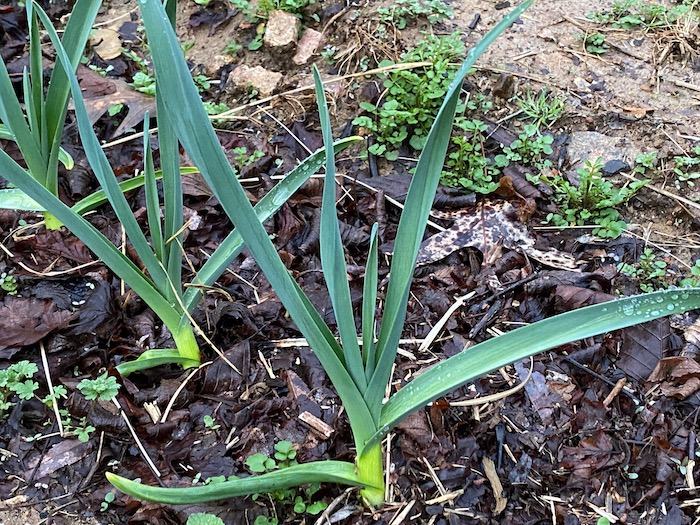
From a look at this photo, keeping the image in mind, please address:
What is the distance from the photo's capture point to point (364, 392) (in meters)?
1.14

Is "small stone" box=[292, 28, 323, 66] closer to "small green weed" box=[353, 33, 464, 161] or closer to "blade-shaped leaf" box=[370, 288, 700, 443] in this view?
"small green weed" box=[353, 33, 464, 161]

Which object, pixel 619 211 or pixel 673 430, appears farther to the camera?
pixel 619 211

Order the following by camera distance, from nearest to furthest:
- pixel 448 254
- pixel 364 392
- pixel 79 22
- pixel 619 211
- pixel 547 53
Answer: pixel 364 392
pixel 79 22
pixel 448 254
pixel 619 211
pixel 547 53

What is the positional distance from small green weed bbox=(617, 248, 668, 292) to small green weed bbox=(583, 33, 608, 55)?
3.13ft

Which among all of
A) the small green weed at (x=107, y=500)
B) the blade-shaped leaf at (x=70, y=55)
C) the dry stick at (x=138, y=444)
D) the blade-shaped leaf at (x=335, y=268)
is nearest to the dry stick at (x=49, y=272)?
the blade-shaped leaf at (x=70, y=55)

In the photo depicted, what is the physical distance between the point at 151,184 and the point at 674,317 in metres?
1.40

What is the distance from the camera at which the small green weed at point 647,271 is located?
1.78 metres

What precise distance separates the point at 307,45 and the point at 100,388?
158 centimetres

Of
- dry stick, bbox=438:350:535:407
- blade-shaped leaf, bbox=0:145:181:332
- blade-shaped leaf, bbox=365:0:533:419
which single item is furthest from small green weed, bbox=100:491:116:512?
dry stick, bbox=438:350:535:407

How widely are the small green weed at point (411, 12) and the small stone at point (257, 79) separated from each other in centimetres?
48

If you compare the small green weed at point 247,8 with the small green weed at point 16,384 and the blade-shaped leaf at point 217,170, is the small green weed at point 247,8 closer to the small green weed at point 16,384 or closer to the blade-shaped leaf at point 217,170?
the small green weed at point 16,384

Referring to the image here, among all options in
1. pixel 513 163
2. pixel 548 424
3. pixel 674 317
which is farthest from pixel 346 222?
pixel 674 317

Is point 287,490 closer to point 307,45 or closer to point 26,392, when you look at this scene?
point 26,392

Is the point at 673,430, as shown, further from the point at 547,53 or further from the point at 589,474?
the point at 547,53
